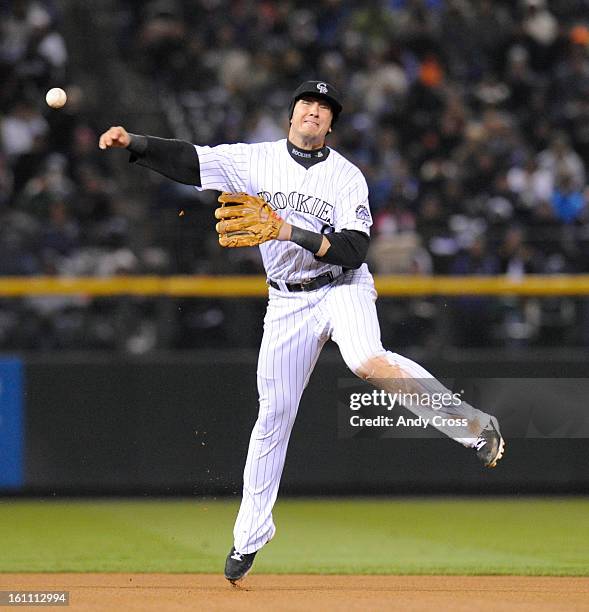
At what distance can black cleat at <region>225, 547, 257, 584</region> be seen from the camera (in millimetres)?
5859

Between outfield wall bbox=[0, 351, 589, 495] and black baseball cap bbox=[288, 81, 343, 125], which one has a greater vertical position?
black baseball cap bbox=[288, 81, 343, 125]

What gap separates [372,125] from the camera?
40.1 ft

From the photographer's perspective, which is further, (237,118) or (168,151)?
(237,118)

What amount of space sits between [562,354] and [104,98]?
5.72 m

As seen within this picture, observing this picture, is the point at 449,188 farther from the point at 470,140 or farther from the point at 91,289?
the point at 91,289

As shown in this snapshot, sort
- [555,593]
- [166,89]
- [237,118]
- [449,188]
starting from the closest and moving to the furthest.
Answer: [555,593] < [449,188] < [237,118] < [166,89]

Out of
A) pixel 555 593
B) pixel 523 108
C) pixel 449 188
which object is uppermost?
pixel 523 108

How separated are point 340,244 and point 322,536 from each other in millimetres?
2959

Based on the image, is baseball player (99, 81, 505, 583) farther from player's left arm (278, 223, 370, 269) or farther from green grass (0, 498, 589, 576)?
green grass (0, 498, 589, 576)

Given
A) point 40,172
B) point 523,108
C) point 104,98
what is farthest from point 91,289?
point 523,108

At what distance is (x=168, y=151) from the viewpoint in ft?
18.1

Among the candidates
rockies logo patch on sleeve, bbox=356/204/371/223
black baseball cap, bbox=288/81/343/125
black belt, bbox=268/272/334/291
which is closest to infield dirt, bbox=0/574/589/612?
black belt, bbox=268/272/334/291

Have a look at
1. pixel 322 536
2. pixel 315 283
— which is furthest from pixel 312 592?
pixel 322 536

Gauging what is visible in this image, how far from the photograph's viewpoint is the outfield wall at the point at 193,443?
916 cm
